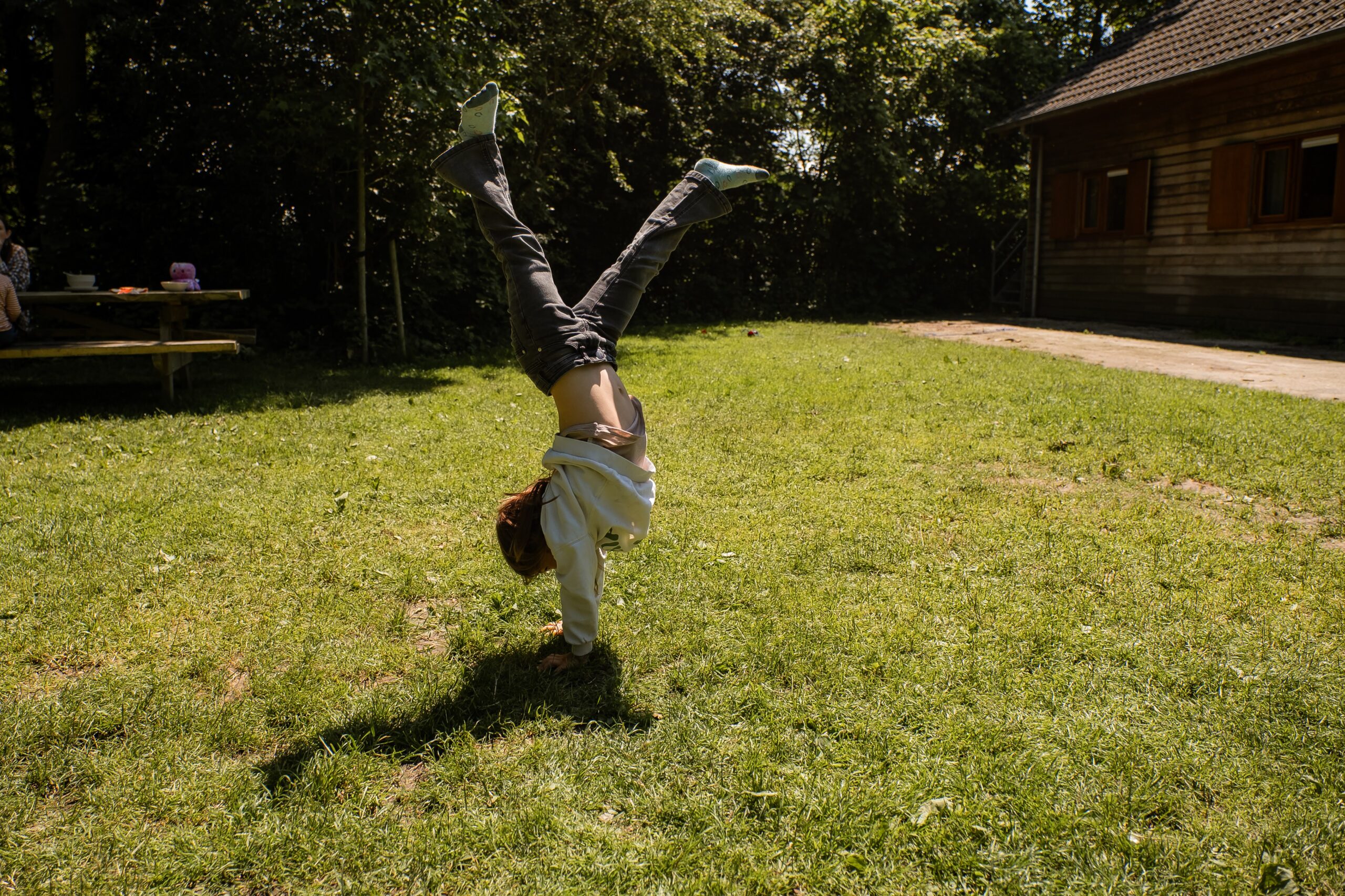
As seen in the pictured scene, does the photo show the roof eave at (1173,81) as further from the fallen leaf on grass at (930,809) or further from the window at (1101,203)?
the fallen leaf on grass at (930,809)

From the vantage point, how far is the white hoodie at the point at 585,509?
113 inches

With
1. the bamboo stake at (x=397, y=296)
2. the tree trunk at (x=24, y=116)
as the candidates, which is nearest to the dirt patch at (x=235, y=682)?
the bamboo stake at (x=397, y=296)

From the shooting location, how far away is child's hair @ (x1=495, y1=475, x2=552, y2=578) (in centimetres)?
300

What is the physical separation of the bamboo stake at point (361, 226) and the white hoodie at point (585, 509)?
7790 mm

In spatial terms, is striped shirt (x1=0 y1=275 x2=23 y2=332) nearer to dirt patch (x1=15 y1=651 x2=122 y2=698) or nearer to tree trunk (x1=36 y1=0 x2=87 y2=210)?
tree trunk (x1=36 y1=0 x2=87 y2=210)

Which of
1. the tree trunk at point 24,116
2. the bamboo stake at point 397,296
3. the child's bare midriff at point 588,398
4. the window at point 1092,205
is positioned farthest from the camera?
the window at point 1092,205

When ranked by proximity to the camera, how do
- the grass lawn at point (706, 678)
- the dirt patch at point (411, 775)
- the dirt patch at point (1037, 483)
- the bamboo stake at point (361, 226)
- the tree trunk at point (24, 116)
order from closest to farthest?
1. the grass lawn at point (706, 678)
2. the dirt patch at point (411, 775)
3. the dirt patch at point (1037, 483)
4. the bamboo stake at point (361, 226)
5. the tree trunk at point (24, 116)

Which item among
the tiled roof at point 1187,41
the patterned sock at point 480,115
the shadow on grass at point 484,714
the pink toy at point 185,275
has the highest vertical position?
the tiled roof at point 1187,41

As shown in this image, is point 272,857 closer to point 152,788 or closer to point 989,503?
point 152,788

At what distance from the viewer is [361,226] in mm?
10078

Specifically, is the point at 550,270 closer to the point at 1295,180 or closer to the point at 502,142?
the point at 502,142

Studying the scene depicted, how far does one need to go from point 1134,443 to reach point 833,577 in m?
3.11

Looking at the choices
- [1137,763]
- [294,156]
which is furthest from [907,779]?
[294,156]

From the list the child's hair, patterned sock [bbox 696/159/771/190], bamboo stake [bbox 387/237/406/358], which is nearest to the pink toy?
bamboo stake [bbox 387/237/406/358]
